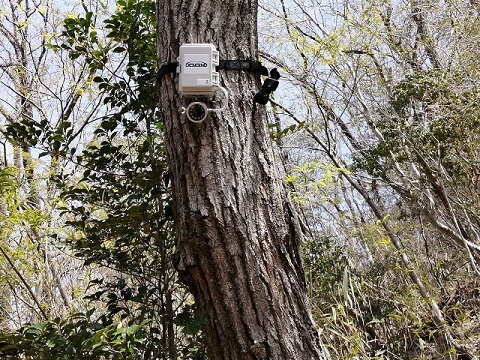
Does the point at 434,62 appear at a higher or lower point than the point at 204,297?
higher

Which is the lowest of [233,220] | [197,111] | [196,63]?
[233,220]

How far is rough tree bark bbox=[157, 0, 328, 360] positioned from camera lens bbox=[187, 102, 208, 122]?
19mm

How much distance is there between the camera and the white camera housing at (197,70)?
1.22m

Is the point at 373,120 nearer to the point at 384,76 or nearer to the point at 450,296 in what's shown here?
the point at 384,76

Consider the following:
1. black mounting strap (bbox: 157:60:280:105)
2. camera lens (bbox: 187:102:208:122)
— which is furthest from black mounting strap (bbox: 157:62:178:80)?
camera lens (bbox: 187:102:208:122)

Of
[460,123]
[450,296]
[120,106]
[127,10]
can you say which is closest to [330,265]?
[450,296]

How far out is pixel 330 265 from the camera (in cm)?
338

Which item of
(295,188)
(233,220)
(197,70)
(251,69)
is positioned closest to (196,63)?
(197,70)

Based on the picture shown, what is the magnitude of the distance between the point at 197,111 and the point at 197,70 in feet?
0.33

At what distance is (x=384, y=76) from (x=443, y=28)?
67 centimetres

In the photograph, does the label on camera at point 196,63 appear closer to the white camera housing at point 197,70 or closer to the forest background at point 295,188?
the white camera housing at point 197,70

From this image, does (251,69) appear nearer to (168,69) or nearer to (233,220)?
(168,69)

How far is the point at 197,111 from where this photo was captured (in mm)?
1246

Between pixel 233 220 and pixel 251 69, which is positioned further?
pixel 251 69
